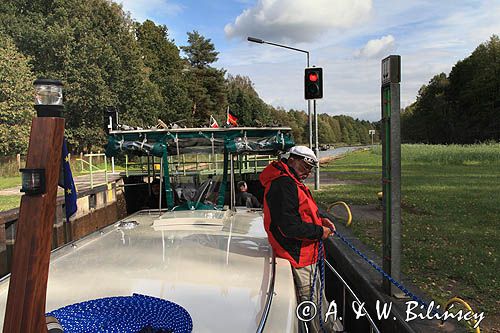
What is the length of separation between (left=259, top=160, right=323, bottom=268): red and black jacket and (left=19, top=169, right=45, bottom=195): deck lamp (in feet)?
6.79

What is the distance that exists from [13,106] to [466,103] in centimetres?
7014

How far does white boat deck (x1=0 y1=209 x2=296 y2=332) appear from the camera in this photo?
2.76 m

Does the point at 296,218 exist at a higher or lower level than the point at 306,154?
lower

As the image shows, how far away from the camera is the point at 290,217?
127 inches

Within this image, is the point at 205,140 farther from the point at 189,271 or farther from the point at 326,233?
the point at 326,233

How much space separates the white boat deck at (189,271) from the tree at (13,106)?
23.9 m

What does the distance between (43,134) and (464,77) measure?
84.0 m

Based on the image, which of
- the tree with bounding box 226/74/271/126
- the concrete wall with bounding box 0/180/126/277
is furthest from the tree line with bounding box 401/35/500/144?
the concrete wall with bounding box 0/180/126/277

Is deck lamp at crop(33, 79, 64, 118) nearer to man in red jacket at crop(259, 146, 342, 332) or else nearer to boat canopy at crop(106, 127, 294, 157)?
man in red jacket at crop(259, 146, 342, 332)

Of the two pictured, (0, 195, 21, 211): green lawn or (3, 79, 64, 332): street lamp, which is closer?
(3, 79, 64, 332): street lamp

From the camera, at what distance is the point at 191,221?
5.10 meters

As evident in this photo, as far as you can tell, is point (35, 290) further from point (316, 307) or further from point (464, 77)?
point (464, 77)

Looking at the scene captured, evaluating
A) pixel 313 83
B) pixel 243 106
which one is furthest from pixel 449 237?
pixel 243 106

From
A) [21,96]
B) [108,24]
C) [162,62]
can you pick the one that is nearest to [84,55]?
[108,24]
